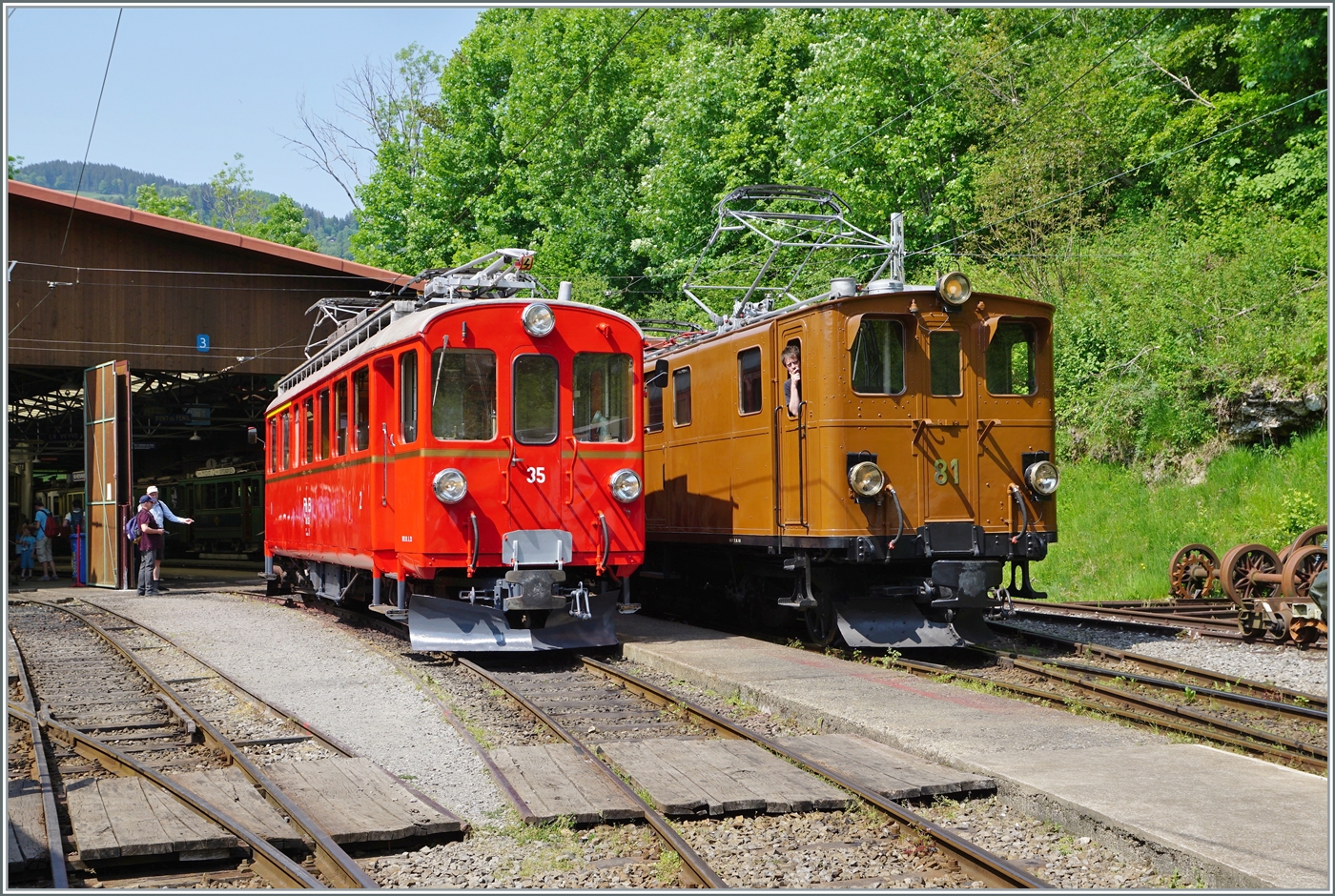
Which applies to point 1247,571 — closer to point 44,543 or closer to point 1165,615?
point 1165,615

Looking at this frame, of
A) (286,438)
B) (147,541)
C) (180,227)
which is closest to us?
(286,438)

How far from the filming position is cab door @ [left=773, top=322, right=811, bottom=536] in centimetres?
1139

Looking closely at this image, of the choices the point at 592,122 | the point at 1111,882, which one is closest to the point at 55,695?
the point at 1111,882

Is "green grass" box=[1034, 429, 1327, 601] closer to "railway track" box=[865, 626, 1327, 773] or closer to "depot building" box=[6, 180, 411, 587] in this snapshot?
"railway track" box=[865, 626, 1327, 773]

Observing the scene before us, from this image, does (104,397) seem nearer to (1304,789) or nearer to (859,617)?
(859,617)

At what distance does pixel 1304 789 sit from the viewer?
20.1 feet

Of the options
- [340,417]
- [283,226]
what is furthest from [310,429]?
[283,226]

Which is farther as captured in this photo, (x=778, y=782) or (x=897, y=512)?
(x=897, y=512)

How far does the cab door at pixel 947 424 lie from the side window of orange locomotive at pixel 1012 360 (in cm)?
31

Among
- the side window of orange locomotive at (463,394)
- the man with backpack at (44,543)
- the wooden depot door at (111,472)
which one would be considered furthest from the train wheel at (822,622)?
the man with backpack at (44,543)

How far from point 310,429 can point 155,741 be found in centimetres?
746

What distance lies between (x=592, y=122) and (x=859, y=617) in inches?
1058

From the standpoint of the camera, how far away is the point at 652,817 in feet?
19.6

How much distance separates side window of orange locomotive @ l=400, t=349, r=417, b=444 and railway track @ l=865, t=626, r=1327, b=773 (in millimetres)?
5077
